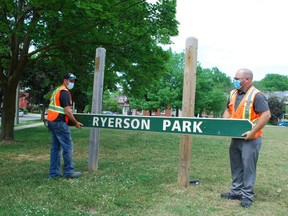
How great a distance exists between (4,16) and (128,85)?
21.7 feet

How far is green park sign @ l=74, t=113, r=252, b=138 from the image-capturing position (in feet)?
18.8

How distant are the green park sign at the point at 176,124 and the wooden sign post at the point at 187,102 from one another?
1.09 ft

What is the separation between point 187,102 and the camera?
6.53m

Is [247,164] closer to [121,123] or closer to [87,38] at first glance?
[121,123]

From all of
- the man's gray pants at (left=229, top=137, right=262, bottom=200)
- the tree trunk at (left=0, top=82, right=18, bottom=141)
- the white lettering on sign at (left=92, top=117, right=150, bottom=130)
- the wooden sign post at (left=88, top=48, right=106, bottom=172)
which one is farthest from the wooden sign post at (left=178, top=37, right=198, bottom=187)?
the tree trunk at (left=0, top=82, right=18, bottom=141)

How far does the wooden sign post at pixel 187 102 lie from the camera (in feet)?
21.5

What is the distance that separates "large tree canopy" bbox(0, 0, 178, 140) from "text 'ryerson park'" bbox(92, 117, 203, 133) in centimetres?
395

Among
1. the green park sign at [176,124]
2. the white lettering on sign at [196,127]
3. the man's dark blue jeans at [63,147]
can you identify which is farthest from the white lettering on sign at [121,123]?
the white lettering on sign at [196,127]

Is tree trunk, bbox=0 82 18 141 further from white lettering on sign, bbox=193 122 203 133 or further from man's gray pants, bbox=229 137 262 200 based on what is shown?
man's gray pants, bbox=229 137 262 200

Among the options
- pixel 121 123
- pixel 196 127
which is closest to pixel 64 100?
pixel 121 123

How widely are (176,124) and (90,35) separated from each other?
25.7 ft

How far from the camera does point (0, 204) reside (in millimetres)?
5105

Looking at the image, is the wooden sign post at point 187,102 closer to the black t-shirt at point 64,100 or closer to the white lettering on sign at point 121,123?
the white lettering on sign at point 121,123

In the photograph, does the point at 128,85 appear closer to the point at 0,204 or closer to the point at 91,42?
the point at 91,42
